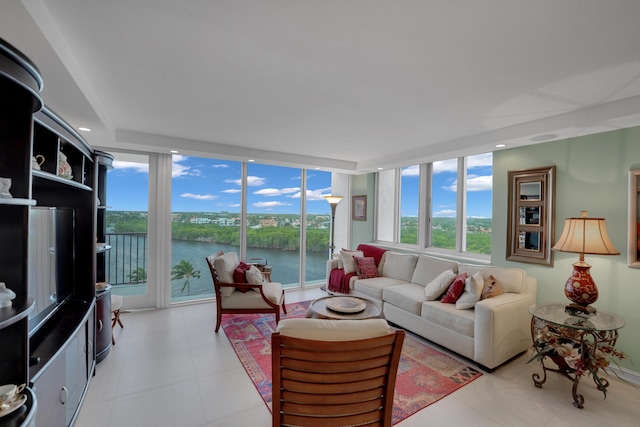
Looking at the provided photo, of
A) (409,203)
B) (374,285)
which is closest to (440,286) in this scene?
(374,285)

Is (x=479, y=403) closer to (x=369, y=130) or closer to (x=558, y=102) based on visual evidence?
(x=558, y=102)

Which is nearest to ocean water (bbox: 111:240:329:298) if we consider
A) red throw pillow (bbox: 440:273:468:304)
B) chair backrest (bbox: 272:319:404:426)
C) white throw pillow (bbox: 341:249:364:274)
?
white throw pillow (bbox: 341:249:364:274)

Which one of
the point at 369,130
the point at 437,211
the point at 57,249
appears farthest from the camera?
the point at 437,211

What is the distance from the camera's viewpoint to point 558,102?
2510 millimetres

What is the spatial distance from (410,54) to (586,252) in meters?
2.30

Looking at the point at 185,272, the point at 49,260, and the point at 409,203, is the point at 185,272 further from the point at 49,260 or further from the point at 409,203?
the point at 409,203

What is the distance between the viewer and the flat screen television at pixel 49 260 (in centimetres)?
176

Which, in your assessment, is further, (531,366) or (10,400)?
(531,366)

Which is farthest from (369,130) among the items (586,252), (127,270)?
(127,270)

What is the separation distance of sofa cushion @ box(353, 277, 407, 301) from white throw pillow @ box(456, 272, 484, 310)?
1.16m

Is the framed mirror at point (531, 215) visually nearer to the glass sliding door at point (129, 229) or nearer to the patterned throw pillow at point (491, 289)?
the patterned throw pillow at point (491, 289)

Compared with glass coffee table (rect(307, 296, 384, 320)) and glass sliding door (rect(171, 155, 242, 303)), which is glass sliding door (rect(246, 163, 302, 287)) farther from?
glass coffee table (rect(307, 296, 384, 320))

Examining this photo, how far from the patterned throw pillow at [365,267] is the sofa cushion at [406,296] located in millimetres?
608

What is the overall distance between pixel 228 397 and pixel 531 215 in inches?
149
